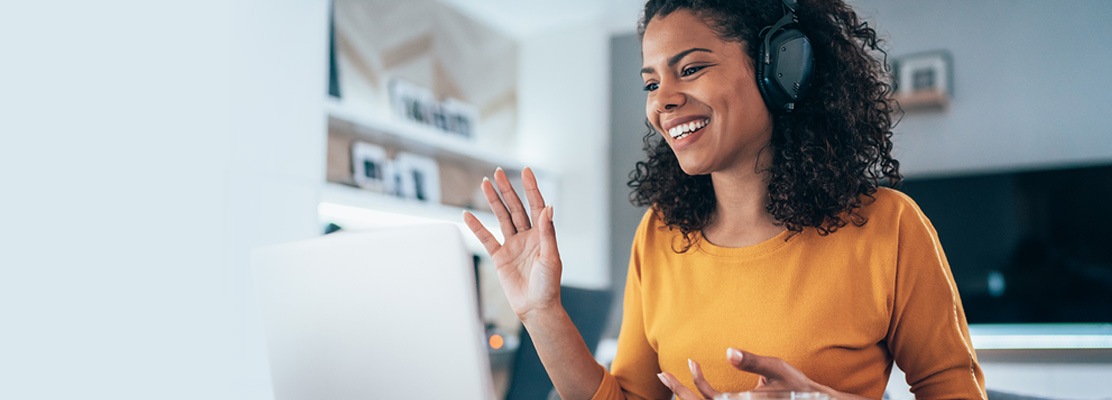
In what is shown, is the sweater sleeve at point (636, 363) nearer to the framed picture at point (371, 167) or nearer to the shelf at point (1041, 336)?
the framed picture at point (371, 167)

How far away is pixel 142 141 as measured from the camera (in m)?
2.27

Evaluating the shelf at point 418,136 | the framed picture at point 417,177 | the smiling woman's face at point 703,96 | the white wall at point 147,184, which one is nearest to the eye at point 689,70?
the smiling woman's face at point 703,96

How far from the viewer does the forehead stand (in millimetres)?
1140

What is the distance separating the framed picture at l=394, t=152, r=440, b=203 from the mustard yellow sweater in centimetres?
249

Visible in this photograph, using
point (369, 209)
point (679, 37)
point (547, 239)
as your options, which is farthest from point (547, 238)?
point (369, 209)

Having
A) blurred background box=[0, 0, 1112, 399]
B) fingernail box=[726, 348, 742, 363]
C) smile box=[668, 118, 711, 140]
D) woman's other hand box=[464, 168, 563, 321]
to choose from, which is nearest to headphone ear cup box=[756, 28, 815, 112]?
smile box=[668, 118, 711, 140]

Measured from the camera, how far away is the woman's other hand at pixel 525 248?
3.42ft

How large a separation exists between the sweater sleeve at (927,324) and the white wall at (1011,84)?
2627 millimetres

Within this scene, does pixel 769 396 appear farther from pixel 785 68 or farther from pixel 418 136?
pixel 418 136

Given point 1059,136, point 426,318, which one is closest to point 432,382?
point 426,318

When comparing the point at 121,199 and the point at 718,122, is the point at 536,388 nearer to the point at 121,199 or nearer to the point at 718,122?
the point at 121,199

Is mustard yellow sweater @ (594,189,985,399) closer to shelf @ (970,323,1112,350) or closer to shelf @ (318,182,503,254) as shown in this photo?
shelf @ (318,182,503,254)

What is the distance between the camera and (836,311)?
1106mm

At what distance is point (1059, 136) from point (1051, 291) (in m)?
0.69
